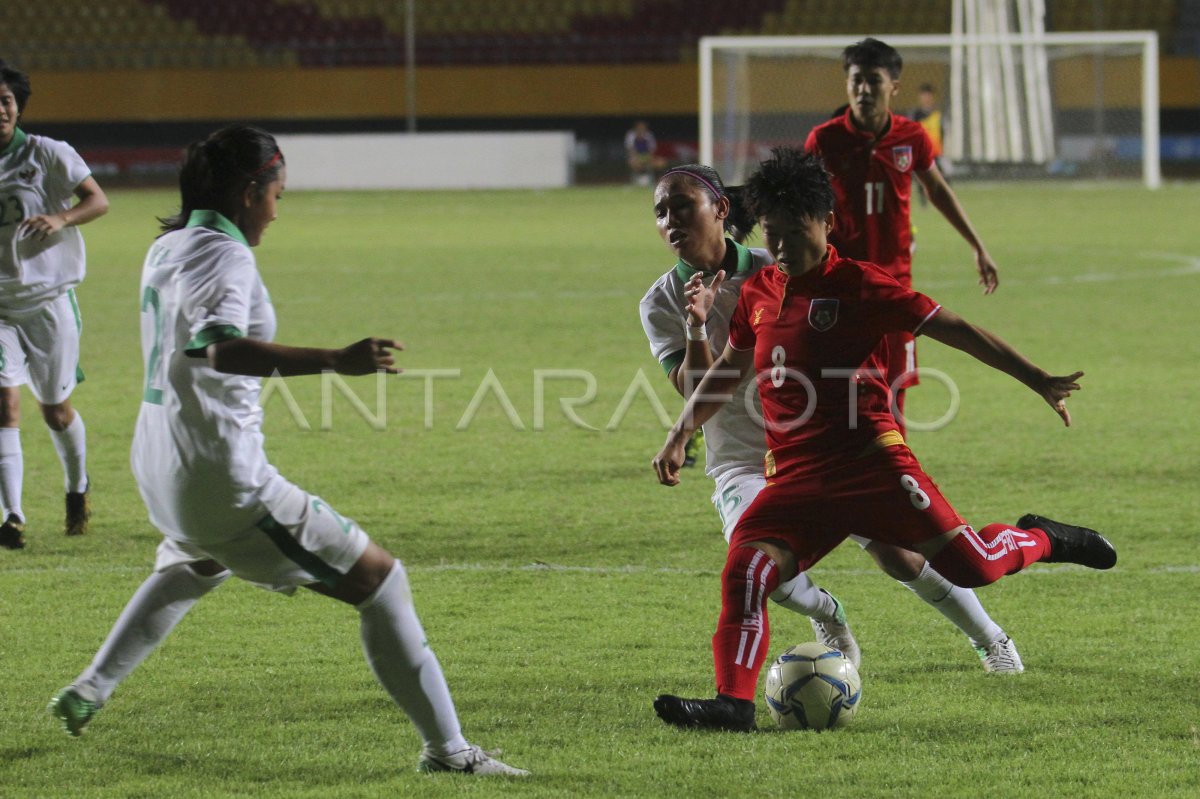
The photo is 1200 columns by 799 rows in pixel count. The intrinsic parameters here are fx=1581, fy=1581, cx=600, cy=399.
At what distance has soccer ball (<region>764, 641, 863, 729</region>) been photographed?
400 cm

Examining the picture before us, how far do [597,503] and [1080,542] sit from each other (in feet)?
9.59

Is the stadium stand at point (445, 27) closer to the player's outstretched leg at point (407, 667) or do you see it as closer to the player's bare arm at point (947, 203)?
the player's bare arm at point (947, 203)

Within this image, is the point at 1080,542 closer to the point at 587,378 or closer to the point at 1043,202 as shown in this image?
the point at 587,378

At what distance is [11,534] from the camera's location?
6219mm

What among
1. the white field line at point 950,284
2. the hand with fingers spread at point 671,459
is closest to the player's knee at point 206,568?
the hand with fingers spread at point 671,459

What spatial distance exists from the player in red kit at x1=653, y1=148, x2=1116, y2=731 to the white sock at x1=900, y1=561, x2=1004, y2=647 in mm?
243

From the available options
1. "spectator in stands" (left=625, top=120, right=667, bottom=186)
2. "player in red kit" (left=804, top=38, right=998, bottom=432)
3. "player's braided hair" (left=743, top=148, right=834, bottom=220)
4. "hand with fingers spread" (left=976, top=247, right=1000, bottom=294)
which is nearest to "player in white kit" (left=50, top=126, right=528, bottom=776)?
"player's braided hair" (left=743, top=148, right=834, bottom=220)

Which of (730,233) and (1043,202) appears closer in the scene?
(730,233)

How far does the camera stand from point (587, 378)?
407 inches

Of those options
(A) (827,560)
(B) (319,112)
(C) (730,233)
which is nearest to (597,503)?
(A) (827,560)

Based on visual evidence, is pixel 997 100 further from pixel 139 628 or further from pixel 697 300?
pixel 139 628

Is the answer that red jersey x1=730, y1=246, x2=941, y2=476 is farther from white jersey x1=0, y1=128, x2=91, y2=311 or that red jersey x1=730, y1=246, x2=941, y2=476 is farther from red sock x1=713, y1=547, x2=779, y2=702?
white jersey x1=0, y1=128, x2=91, y2=311

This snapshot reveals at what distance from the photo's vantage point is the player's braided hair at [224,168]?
11.4 feet

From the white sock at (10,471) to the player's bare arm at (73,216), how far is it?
811 millimetres
